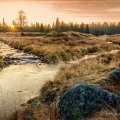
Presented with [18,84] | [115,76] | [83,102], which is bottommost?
[18,84]

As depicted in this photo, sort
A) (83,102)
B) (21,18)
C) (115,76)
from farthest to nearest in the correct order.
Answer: (21,18), (115,76), (83,102)

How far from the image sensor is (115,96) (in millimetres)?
6758

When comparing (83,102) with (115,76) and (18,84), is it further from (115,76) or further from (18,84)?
(18,84)

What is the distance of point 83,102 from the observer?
21.9ft

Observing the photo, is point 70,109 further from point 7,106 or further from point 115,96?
point 7,106

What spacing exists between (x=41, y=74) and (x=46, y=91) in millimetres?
5327

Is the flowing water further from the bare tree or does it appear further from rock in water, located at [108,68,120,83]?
the bare tree

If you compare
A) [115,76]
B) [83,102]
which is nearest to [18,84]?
[115,76]

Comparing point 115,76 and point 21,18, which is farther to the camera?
point 21,18

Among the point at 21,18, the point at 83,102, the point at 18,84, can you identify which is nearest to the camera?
the point at 83,102

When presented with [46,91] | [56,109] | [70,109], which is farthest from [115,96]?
[46,91]

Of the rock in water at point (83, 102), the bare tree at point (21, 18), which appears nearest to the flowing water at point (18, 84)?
the rock in water at point (83, 102)

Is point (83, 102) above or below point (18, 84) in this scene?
above

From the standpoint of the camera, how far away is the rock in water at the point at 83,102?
21.4 feet
